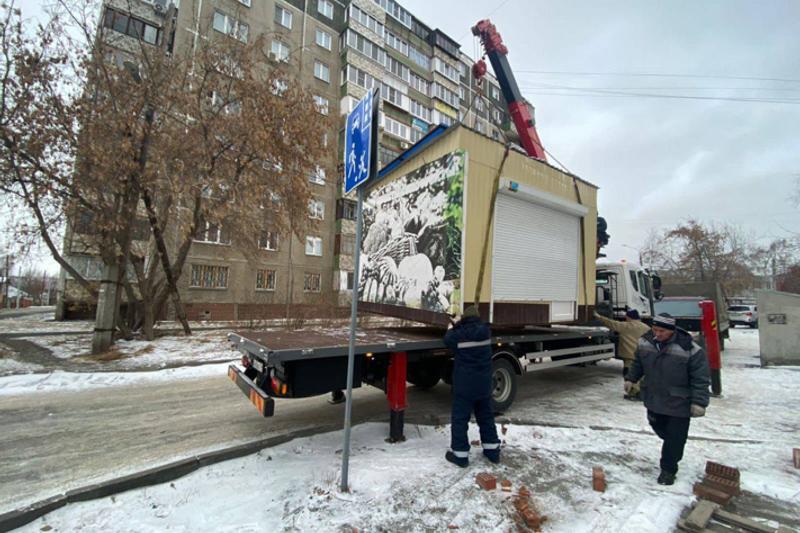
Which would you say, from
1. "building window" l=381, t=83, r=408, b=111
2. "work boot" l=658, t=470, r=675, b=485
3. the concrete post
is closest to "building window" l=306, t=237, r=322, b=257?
"building window" l=381, t=83, r=408, b=111

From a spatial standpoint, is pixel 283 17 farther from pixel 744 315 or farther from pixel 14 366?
pixel 744 315

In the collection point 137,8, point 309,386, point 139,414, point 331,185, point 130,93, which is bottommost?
point 139,414

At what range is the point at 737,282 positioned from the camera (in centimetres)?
3478

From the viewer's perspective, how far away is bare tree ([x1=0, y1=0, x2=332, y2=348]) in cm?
957

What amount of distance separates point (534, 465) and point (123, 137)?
11801mm

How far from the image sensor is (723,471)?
3.38m

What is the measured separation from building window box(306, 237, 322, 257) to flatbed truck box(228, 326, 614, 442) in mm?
20261

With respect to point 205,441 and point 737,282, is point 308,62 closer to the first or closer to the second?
point 205,441

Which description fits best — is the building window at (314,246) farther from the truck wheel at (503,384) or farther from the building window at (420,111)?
the truck wheel at (503,384)

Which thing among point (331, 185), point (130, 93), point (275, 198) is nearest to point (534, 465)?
point (275, 198)

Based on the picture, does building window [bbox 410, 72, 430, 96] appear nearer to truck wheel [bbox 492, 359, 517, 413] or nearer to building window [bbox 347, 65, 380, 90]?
building window [bbox 347, 65, 380, 90]

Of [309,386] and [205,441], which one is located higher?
[309,386]

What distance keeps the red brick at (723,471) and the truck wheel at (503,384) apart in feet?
8.21

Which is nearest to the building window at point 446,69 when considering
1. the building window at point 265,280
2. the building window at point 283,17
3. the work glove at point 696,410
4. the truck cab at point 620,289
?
the building window at point 283,17
